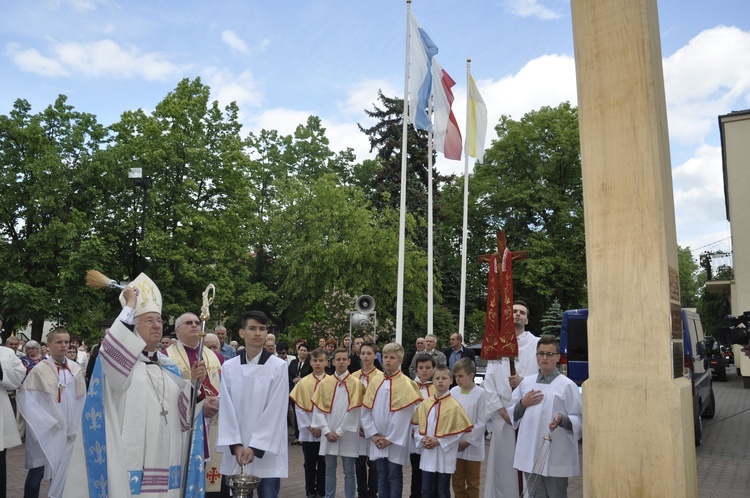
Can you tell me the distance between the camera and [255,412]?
20.6ft

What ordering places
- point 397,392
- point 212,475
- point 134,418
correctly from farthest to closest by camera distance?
1. point 397,392
2. point 212,475
3. point 134,418

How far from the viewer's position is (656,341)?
417cm

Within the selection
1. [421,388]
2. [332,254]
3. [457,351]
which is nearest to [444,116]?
[457,351]

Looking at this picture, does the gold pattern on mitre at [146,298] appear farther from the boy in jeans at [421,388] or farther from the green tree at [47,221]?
the green tree at [47,221]

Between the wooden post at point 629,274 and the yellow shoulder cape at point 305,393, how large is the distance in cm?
517

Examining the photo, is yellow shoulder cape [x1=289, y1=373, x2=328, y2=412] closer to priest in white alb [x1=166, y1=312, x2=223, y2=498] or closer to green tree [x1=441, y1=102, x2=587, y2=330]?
priest in white alb [x1=166, y1=312, x2=223, y2=498]

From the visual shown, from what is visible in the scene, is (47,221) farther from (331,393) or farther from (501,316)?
(501,316)

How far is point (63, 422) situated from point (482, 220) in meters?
33.4

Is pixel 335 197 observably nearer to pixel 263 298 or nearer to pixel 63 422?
pixel 263 298

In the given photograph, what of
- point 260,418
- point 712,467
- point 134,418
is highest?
point 134,418

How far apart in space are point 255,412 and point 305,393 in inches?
113

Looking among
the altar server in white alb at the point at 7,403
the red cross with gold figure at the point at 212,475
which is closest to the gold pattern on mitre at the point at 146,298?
the red cross with gold figure at the point at 212,475

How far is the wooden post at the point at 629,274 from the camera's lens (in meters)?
4.12

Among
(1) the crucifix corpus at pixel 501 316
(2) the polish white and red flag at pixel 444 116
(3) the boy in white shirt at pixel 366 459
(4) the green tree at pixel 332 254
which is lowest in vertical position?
(3) the boy in white shirt at pixel 366 459
